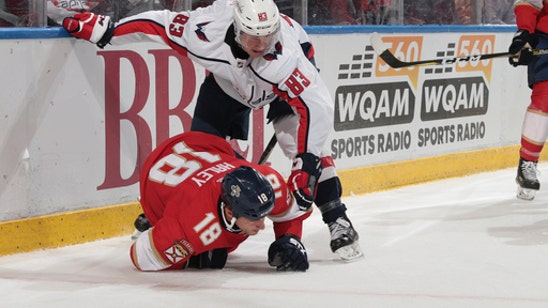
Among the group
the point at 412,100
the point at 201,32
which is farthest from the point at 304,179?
the point at 412,100

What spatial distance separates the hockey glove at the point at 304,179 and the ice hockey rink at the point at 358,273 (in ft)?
0.96

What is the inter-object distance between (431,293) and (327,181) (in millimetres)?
878

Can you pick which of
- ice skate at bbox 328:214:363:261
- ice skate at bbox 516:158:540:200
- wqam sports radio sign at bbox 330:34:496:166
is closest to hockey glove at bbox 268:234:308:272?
ice skate at bbox 328:214:363:261

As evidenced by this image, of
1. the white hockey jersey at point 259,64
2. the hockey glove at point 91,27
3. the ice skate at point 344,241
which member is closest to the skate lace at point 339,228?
the ice skate at point 344,241

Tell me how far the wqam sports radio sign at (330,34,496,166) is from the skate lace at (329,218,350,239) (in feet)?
6.11

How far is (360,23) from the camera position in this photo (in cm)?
687

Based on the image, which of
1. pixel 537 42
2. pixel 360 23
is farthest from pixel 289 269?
pixel 360 23

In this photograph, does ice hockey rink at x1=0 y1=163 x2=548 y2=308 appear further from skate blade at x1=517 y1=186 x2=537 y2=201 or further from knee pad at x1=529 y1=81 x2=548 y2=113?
knee pad at x1=529 y1=81 x2=548 y2=113

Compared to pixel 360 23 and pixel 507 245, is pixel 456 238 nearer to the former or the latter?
pixel 507 245

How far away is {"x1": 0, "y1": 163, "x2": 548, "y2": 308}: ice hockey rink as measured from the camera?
371 cm

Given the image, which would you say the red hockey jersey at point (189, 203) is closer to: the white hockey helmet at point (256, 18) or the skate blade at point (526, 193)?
the white hockey helmet at point (256, 18)

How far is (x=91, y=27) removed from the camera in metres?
4.62

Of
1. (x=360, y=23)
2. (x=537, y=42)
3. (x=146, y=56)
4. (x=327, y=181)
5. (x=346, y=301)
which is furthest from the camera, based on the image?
(x=360, y=23)

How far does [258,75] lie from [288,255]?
72 centimetres
